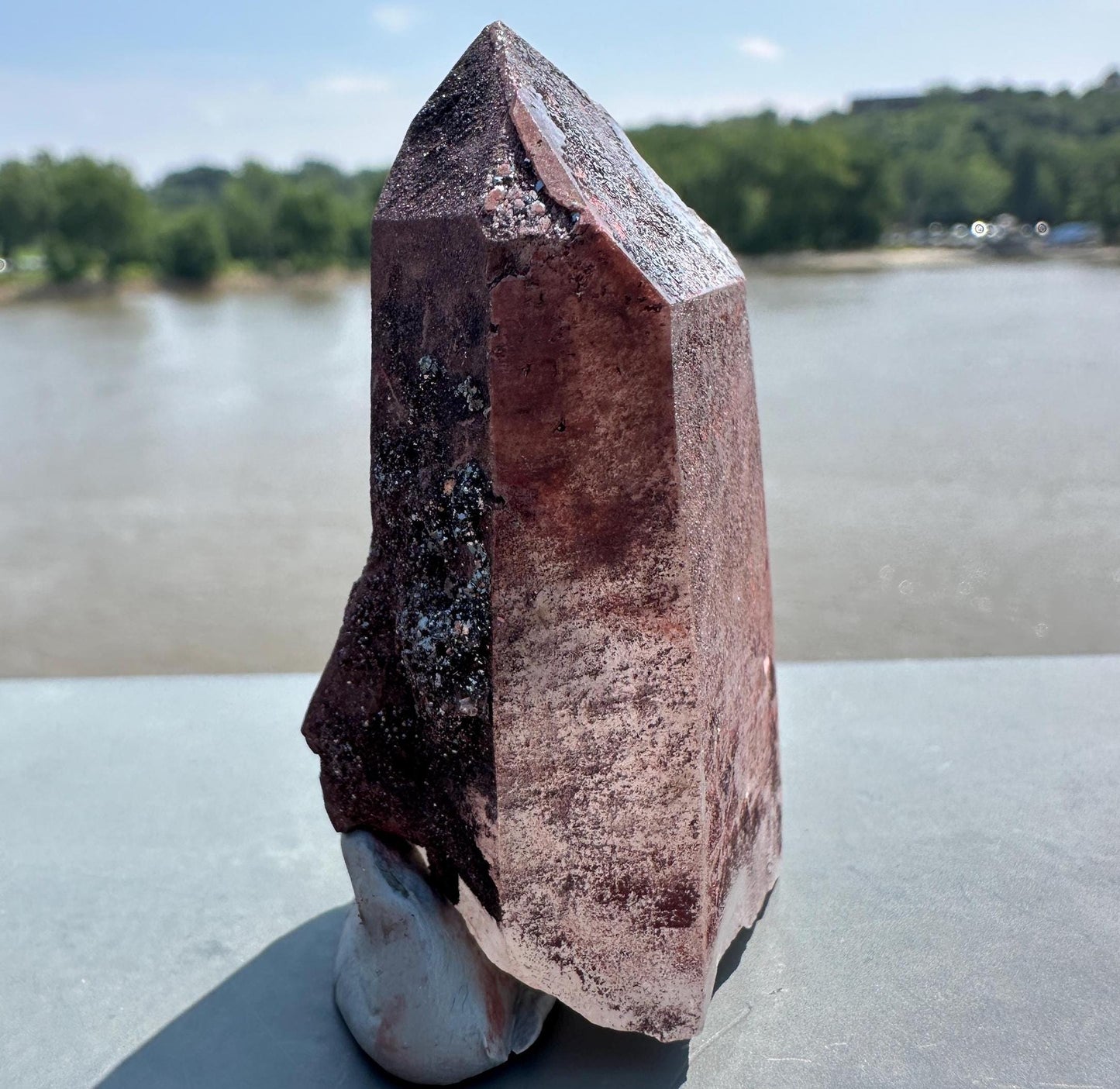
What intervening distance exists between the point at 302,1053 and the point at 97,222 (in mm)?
37047

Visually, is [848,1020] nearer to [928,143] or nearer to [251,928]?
[251,928]

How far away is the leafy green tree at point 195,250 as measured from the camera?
3269 cm

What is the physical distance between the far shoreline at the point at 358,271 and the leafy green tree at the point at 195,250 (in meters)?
0.40

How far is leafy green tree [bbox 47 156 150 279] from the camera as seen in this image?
3438cm

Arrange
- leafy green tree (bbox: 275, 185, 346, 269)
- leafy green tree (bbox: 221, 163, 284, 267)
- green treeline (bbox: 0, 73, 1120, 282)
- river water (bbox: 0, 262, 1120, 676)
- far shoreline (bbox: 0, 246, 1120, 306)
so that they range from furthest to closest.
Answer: leafy green tree (bbox: 221, 163, 284, 267) < leafy green tree (bbox: 275, 185, 346, 269) < green treeline (bbox: 0, 73, 1120, 282) < far shoreline (bbox: 0, 246, 1120, 306) < river water (bbox: 0, 262, 1120, 676)

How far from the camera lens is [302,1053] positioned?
1.97m

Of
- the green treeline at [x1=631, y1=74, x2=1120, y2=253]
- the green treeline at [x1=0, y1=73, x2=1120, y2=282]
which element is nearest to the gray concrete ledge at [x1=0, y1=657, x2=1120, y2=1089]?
the green treeline at [x1=631, y1=74, x2=1120, y2=253]

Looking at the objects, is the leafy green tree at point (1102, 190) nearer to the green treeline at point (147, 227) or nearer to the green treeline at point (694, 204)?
the green treeline at point (694, 204)

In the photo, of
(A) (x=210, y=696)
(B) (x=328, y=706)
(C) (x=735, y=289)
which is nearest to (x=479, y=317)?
(C) (x=735, y=289)

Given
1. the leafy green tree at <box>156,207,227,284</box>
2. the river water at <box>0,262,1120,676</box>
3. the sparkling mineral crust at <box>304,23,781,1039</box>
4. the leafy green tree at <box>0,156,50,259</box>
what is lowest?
the river water at <box>0,262,1120,676</box>

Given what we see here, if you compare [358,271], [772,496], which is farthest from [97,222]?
[772,496]

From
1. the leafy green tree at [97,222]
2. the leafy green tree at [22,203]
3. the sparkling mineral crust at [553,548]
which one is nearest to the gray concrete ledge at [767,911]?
the sparkling mineral crust at [553,548]

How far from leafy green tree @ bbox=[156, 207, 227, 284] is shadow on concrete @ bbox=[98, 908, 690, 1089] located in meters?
32.8

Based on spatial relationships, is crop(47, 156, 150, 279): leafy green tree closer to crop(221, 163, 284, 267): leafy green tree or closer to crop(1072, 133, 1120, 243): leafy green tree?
crop(221, 163, 284, 267): leafy green tree
